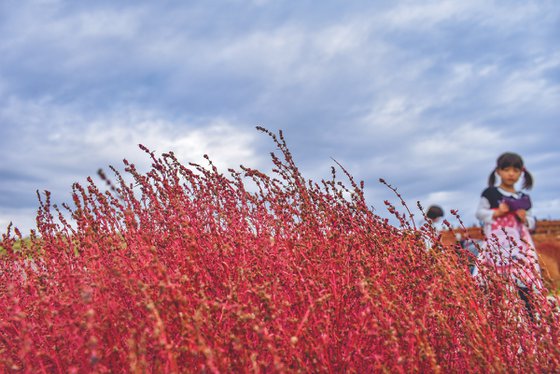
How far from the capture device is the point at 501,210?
16.6ft

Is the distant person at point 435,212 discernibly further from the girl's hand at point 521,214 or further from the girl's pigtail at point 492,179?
the girl's hand at point 521,214

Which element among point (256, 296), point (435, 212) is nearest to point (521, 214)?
point (435, 212)

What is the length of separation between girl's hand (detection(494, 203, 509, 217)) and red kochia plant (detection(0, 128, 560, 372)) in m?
2.23

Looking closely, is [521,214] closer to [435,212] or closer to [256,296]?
[435,212]

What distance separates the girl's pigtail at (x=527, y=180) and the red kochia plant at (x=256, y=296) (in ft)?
10.0

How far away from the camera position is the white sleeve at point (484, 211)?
17.0 feet

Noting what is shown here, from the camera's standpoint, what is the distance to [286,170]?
3355 mm

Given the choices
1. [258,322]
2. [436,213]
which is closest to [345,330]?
[258,322]

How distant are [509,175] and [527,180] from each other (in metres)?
0.46

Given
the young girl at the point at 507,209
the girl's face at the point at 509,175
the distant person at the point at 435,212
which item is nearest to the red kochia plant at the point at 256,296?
the young girl at the point at 507,209

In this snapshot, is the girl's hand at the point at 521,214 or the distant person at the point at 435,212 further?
the distant person at the point at 435,212

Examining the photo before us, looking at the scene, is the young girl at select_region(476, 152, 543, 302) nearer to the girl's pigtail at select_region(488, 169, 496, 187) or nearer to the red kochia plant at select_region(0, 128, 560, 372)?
the girl's pigtail at select_region(488, 169, 496, 187)

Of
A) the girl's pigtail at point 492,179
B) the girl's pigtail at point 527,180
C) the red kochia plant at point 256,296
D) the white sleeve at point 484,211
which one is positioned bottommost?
the red kochia plant at point 256,296

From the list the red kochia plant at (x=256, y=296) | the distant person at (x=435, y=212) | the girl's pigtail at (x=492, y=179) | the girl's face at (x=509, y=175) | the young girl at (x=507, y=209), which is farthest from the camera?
the distant person at (x=435, y=212)
